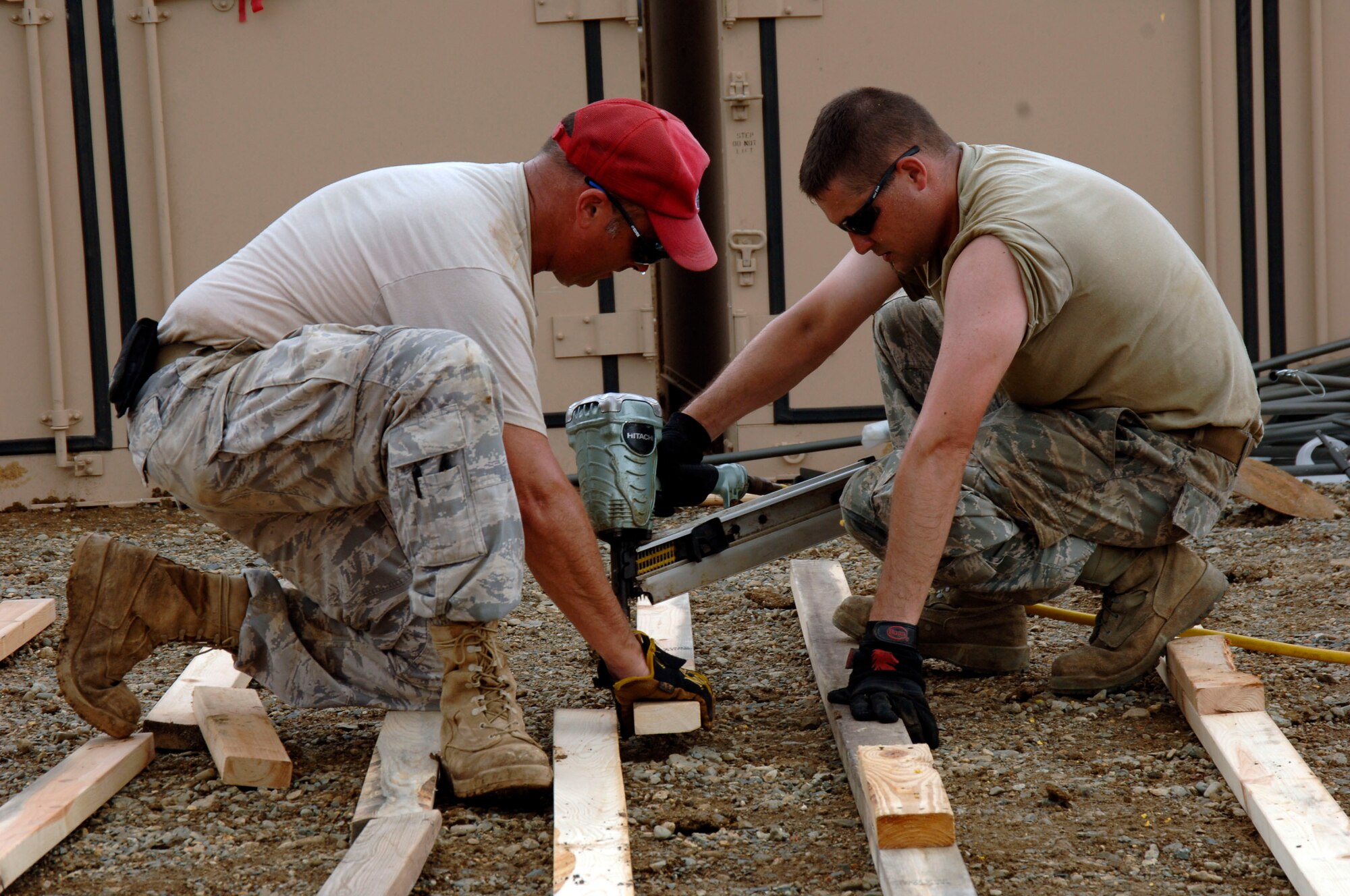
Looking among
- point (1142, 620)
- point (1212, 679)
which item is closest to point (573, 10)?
point (1142, 620)

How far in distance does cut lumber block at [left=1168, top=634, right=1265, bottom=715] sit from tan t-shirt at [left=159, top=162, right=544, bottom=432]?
1301 mm

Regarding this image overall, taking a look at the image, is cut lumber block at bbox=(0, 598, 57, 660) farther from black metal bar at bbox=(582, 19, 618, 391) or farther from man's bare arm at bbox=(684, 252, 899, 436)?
black metal bar at bbox=(582, 19, 618, 391)

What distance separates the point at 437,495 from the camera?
6.86ft

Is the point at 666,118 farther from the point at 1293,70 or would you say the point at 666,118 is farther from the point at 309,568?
the point at 1293,70

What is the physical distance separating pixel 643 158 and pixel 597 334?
9.91 ft

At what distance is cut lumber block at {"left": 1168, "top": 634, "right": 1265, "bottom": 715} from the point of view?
7.59 ft

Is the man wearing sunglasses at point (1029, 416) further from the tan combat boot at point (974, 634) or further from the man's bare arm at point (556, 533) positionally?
the man's bare arm at point (556, 533)

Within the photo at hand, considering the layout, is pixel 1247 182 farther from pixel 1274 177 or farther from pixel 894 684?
pixel 894 684

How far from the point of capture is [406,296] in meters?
2.24

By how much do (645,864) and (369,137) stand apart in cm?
400

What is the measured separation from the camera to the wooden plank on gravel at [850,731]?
1.70 meters

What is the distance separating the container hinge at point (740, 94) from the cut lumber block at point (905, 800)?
3.65m

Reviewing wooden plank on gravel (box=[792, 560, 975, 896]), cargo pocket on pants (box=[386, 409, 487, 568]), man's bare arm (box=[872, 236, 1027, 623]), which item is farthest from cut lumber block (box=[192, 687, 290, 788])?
man's bare arm (box=[872, 236, 1027, 623])

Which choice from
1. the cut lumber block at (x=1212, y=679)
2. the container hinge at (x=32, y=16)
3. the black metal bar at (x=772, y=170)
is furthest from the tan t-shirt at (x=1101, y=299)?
the container hinge at (x=32, y=16)
